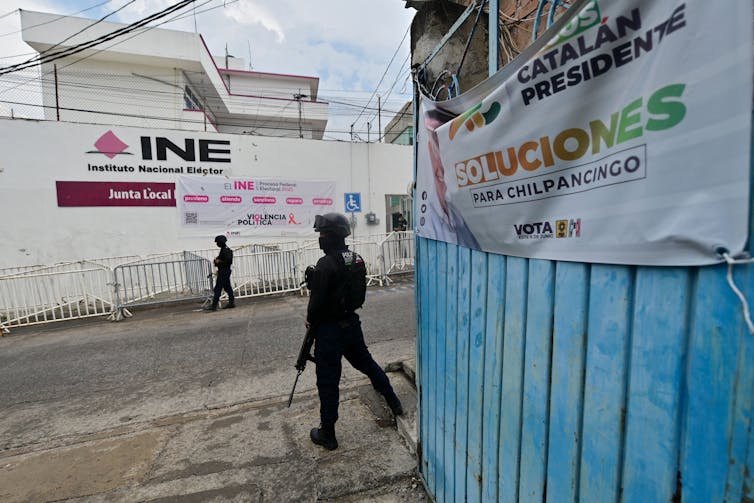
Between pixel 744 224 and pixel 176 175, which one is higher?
pixel 176 175

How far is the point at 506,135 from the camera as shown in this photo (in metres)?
1.35

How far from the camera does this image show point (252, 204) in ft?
36.3

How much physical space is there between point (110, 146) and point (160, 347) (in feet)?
22.4

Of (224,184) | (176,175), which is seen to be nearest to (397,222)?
(224,184)

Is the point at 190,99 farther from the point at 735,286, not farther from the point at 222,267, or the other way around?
the point at 735,286

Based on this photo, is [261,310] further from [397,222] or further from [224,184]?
[397,222]

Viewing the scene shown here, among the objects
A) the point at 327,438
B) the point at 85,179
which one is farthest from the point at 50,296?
the point at 327,438

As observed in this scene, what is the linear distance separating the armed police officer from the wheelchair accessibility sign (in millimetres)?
9016

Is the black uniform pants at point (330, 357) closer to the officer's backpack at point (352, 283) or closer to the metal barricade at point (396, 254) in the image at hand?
the officer's backpack at point (352, 283)

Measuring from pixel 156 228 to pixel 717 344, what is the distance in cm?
1162

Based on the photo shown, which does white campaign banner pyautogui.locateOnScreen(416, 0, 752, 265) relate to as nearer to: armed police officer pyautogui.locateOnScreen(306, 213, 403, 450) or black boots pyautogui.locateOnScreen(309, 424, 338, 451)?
armed police officer pyautogui.locateOnScreen(306, 213, 403, 450)

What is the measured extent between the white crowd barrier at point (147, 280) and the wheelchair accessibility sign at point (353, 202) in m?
1.71

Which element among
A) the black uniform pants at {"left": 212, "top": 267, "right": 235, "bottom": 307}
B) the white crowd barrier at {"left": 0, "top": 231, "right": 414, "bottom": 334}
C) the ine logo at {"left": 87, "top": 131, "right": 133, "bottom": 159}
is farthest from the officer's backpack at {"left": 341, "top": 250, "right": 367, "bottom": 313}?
the ine logo at {"left": 87, "top": 131, "right": 133, "bottom": 159}

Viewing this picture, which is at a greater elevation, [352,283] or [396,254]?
[352,283]
